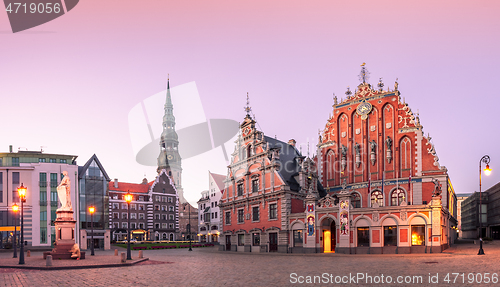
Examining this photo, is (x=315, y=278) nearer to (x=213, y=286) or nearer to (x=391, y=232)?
(x=213, y=286)

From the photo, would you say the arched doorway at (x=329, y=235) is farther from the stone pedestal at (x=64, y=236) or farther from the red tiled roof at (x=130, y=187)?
the red tiled roof at (x=130, y=187)

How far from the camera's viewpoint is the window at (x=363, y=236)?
4084cm

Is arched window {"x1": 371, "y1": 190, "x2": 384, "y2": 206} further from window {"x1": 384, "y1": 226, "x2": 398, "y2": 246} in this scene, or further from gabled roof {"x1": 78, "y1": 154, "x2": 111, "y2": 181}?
gabled roof {"x1": 78, "y1": 154, "x2": 111, "y2": 181}

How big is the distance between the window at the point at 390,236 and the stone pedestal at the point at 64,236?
1114 inches

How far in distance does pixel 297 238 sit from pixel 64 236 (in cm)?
2412

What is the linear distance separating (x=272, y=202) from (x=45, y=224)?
38148 mm

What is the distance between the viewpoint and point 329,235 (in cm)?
4622

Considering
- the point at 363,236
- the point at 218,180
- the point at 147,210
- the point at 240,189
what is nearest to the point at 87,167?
the point at 240,189

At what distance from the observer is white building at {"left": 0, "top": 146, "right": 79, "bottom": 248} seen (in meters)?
61.9

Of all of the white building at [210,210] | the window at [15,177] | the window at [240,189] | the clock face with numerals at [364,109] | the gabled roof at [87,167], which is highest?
the clock face with numerals at [364,109]

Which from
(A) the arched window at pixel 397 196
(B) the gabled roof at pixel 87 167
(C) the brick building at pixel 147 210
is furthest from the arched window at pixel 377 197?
(C) the brick building at pixel 147 210

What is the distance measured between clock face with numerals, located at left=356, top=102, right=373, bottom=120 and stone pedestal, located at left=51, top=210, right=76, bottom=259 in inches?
1304

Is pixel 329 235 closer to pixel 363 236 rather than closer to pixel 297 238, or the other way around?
pixel 297 238

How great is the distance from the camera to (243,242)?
2099 inches
